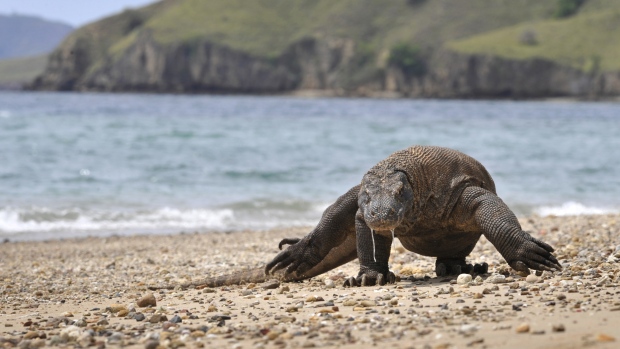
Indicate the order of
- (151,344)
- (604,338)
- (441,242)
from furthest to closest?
(441,242) < (151,344) < (604,338)

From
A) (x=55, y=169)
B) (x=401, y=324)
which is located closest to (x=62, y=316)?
Result: (x=401, y=324)

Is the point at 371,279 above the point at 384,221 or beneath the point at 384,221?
beneath

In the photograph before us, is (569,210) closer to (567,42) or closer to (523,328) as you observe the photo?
(523,328)

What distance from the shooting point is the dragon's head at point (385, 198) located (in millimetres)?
6895

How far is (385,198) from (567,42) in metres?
131

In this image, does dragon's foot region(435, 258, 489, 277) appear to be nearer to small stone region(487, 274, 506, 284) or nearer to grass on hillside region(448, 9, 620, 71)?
small stone region(487, 274, 506, 284)

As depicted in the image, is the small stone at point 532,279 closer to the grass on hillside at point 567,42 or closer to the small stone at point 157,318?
the small stone at point 157,318

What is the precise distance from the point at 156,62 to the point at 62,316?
150m

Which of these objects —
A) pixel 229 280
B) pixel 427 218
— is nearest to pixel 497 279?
pixel 427 218

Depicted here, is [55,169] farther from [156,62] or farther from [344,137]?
[156,62]

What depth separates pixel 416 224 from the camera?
7.52 meters

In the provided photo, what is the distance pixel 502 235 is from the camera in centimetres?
714

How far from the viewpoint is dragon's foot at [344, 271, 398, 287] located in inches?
298

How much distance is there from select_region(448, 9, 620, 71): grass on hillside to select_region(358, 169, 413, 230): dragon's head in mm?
120066
